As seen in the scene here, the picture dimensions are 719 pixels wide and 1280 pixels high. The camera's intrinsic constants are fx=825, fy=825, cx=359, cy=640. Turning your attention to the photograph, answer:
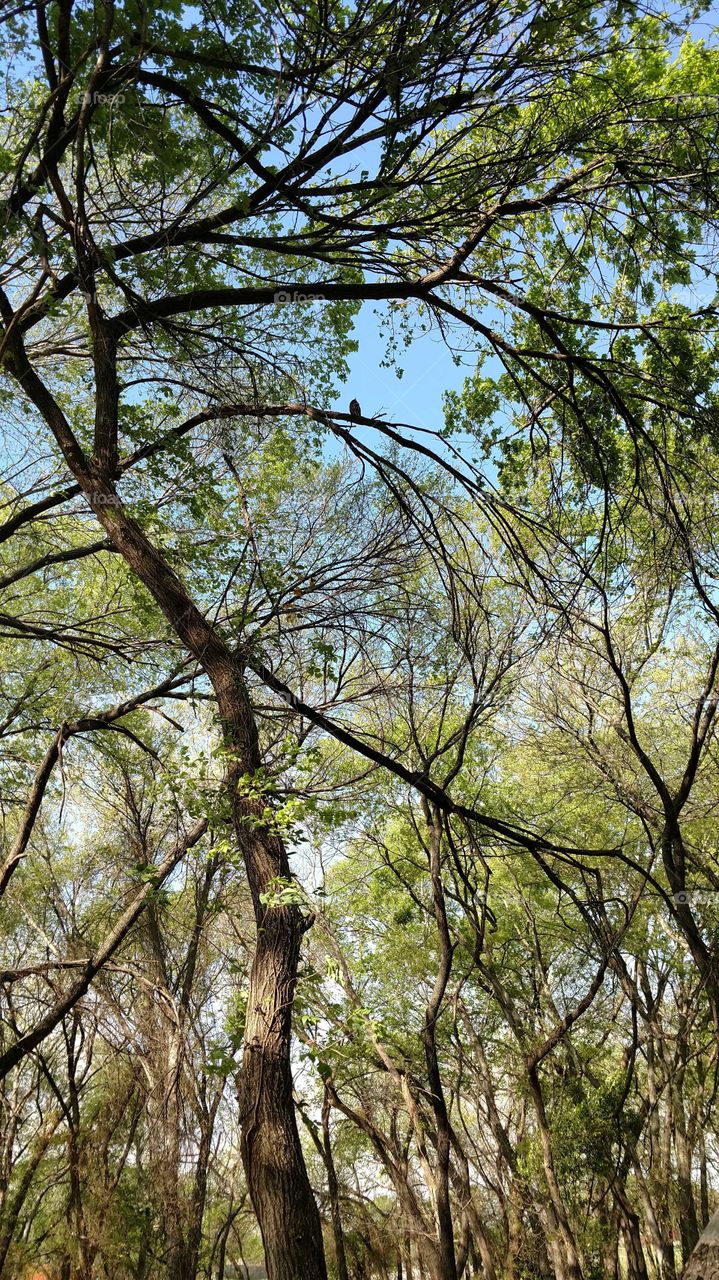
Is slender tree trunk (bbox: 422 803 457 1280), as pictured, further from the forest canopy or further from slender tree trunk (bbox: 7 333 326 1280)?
slender tree trunk (bbox: 7 333 326 1280)

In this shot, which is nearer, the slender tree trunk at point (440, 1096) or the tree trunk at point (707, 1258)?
the tree trunk at point (707, 1258)

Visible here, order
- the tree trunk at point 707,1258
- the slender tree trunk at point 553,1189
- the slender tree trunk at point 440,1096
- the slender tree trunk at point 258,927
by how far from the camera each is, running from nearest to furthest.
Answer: the tree trunk at point 707,1258 < the slender tree trunk at point 258,927 < the slender tree trunk at point 440,1096 < the slender tree trunk at point 553,1189

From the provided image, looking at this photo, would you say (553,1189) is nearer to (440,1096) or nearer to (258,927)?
(440,1096)

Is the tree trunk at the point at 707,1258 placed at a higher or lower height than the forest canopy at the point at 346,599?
lower

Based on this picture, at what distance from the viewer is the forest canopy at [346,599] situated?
148 inches

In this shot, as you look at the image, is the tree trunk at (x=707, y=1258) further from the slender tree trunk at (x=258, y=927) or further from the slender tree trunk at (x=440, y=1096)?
the slender tree trunk at (x=440, y=1096)

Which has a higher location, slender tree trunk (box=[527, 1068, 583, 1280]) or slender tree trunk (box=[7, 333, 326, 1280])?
slender tree trunk (box=[7, 333, 326, 1280])

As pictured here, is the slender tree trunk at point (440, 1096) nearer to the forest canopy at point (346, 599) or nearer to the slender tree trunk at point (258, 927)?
the forest canopy at point (346, 599)

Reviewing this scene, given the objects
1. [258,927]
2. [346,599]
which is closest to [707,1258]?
[258,927]

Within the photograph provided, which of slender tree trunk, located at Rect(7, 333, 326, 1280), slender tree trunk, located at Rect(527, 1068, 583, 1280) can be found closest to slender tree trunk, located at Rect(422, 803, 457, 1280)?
slender tree trunk, located at Rect(527, 1068, 583, 1280)

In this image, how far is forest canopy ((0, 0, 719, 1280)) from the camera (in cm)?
375

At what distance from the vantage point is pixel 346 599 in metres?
5.84

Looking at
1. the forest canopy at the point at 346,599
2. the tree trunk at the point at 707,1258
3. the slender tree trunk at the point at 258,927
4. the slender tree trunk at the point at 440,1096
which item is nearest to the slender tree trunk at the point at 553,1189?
the forest canopy at the point at 346,599


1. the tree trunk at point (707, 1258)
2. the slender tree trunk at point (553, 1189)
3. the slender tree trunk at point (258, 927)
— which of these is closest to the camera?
the tree trunk at point (707, 1258)
